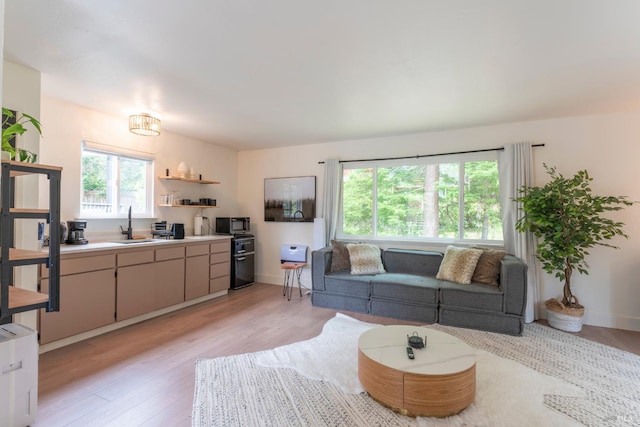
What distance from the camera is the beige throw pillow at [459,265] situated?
365 centimetres

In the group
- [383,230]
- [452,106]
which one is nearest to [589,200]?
[452,106]

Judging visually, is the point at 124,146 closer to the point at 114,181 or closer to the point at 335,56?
the point at 114,181

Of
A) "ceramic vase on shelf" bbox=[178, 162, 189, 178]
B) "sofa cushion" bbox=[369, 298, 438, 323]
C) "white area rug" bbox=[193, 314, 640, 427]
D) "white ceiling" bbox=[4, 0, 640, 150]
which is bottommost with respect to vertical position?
"white area rug" bbox=[193, 314, 640, 427]

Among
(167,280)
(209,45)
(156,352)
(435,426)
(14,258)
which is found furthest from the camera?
(167,280)

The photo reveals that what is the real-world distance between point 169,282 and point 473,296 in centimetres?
362

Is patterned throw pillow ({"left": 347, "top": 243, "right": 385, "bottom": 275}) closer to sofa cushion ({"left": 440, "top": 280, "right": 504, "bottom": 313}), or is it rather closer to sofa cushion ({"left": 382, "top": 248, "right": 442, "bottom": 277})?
sofa cushion ({"left": 382, "top": 248, "right": 442, "bottom": 277})

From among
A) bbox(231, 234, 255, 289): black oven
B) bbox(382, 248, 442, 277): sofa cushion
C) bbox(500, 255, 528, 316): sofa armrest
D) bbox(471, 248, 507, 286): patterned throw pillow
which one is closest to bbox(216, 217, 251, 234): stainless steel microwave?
bbox(231, 234, 255, 289): black oven

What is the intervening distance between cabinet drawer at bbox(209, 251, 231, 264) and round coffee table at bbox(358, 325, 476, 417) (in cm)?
297

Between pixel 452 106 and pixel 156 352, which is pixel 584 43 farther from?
pixel 156 352

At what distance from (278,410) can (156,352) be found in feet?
4.87

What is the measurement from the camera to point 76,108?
136 inches

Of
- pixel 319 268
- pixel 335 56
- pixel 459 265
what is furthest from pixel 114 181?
pixel 459 265

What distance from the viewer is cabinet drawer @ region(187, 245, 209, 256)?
417 centimetres

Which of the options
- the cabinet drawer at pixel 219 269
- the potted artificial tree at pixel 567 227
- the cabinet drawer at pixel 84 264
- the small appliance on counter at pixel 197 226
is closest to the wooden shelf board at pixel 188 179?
the small appliance on counter at pixel 197 226
